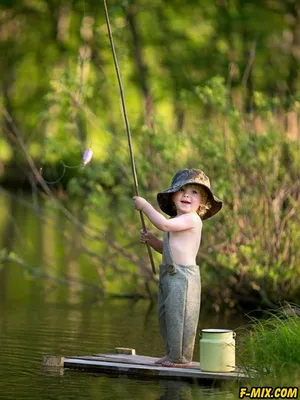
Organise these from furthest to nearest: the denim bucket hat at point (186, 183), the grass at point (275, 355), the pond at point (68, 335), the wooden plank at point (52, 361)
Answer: the wooden plank at point (52, 361), the denim bucket hat at point (186, 183), the pond at point (68, 335), the grass at point (275, 355)

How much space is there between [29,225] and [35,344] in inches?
808

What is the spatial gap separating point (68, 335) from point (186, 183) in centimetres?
341

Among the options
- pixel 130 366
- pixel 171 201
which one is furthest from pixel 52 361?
pixel 171 201

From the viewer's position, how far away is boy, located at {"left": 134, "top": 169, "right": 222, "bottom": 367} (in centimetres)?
1098

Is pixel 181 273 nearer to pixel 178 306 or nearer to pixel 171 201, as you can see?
pixel 178 306

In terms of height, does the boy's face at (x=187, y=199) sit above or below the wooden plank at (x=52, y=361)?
above

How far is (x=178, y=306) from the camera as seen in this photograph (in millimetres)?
10977

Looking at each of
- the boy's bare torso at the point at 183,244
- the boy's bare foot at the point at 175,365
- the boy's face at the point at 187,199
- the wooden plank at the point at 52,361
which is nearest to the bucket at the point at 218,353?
the boy's bare foot at the point at 175,365

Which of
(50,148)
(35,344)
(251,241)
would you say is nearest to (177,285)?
(35,344)

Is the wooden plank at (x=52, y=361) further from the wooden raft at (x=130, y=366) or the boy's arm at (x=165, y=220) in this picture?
the boy's arm at (x=165, y=220)

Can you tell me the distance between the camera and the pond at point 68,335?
1030 cm

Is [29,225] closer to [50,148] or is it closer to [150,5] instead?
[150,5]

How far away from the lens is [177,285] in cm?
1097

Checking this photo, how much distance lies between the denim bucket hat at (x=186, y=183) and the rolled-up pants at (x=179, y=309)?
0.49 metres
